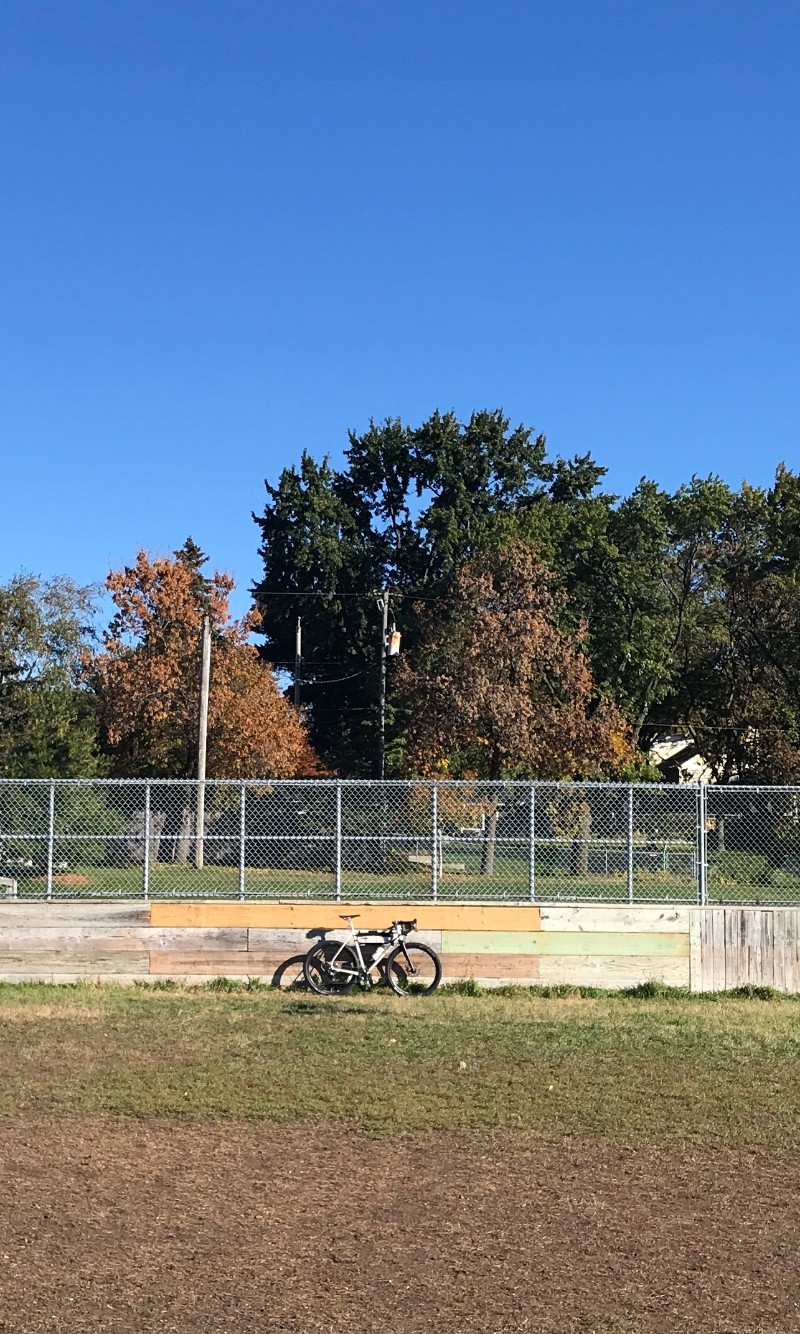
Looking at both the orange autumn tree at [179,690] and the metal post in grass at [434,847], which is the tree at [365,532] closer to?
the orange autumn tree at [179,690]

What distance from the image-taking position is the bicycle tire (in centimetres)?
1570

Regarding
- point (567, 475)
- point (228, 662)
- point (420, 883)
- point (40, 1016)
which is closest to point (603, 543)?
point (567, 475)

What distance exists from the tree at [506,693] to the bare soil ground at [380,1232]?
2620 centimetres

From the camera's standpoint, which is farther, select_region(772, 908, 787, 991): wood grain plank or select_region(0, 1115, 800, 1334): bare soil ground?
select_region(772, 908, 787, 991): wood grain plank

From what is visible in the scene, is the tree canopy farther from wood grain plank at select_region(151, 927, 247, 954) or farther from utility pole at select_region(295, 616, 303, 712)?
wood grain plank at select_region(151, 927, 247, 954)

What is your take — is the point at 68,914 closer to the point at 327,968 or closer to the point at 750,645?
the point at 327,968

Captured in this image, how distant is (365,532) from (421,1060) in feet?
151

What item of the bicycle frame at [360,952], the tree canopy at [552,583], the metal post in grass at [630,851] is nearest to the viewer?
the bicycle frame at [360,952]

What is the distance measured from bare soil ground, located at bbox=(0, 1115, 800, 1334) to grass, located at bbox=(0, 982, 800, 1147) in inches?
22.2

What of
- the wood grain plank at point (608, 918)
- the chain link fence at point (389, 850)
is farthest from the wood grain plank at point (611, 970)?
the chain link fence at point (389, 850)

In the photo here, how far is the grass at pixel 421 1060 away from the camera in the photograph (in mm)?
10109

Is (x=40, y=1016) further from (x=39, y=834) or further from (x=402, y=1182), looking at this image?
(x=402, y=1182)

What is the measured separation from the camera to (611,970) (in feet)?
52.9

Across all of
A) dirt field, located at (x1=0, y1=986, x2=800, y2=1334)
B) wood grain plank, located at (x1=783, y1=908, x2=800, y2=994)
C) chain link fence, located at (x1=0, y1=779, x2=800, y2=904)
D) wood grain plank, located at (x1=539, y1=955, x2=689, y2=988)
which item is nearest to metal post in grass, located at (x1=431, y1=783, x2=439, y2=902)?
chain link fence, located at (x1=0, y1=779, x2=800, y2=904)
